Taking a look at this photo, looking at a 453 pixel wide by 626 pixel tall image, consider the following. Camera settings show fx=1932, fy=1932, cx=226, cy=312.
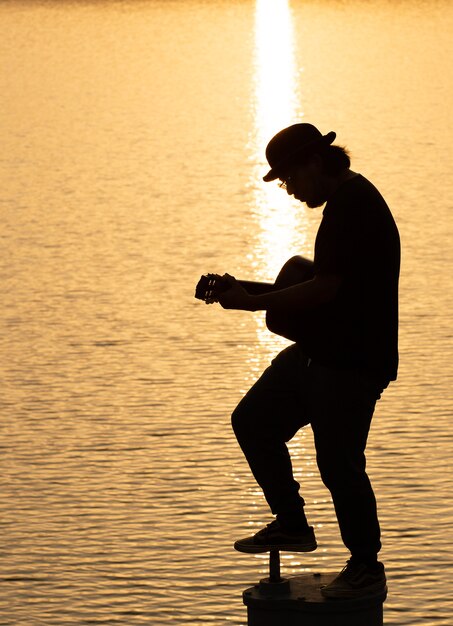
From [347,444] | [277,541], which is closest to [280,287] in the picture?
[347,444]

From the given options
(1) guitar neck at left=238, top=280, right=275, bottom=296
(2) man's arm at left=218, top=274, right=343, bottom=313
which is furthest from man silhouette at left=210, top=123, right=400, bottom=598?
(1) guitar neck at left=238, top=280, right=275, bottom=296

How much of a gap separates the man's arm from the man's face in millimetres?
225

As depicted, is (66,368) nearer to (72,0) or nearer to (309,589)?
(309,589)

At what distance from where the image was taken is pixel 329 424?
5.39 meters

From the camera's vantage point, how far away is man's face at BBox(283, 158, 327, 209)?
5.36 meters

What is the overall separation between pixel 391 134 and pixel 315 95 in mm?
4765

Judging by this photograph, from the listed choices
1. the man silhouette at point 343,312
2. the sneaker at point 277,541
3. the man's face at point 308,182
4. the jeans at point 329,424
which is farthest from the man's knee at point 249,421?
the man's face at point 308,182

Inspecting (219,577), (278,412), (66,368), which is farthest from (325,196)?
(66,368)

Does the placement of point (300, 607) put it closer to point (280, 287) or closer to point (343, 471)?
point (343, 471)

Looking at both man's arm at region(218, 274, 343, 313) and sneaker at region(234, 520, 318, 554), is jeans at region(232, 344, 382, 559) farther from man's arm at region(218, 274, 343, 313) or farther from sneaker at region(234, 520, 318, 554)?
man's arm at region(218, 274, 343, 313)

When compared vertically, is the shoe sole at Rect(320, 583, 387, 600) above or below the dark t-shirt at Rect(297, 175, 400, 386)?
below

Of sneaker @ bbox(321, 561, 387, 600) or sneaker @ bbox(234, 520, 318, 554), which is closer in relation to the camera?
sneaker @ bbox(321, 561, 387, 600)

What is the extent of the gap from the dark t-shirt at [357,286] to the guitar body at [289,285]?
0.03m

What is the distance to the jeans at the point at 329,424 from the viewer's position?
17.7 ft
